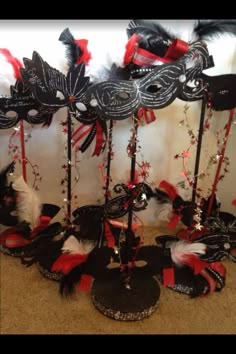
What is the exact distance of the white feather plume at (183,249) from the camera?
3.40ft

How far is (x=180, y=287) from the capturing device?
41.3 inches

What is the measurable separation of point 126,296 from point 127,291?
2cm

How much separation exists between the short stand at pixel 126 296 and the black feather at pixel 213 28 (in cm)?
71

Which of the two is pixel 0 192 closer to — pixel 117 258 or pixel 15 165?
pixel 15 165

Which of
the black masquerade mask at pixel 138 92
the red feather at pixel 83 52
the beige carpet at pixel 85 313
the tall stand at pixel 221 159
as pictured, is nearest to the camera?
the black masquerade mask at pixel 138 92

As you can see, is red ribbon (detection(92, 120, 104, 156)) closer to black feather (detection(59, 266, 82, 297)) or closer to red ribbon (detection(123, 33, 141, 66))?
red ribbon (detection(123, 33, 141, 66))

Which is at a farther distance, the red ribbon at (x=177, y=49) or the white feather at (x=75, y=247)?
the white feather at (x=75, y=247)

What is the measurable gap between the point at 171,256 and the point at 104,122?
45 cm

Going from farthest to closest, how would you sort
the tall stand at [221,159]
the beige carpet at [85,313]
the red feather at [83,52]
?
the tall stand at [221,159] → the red feather at [83,52] → the beige carpet at [85,313]

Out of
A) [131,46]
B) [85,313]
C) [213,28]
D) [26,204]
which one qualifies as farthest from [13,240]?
[213,28]

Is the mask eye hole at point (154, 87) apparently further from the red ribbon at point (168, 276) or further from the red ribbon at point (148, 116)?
the red ribbon at point (168, 276)

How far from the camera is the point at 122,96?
785mm

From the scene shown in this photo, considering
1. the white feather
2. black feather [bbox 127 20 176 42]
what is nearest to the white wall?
black feather [bbox 127 20 176 42]

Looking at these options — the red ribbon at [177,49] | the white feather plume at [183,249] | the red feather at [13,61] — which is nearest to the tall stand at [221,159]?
the white feather plume at [183,249]
